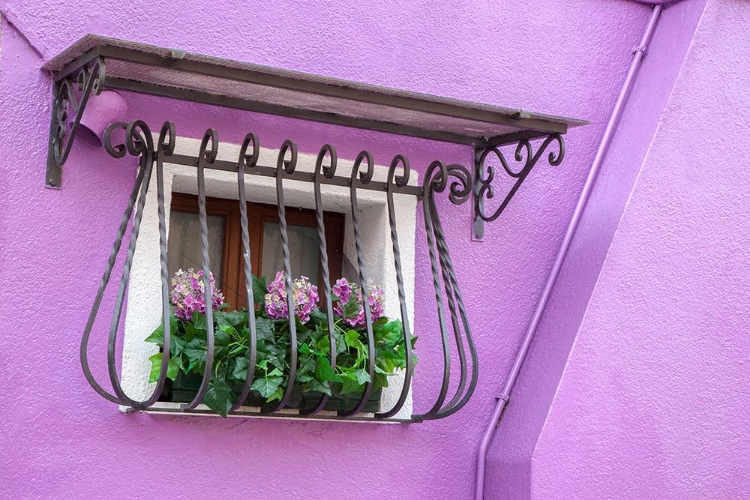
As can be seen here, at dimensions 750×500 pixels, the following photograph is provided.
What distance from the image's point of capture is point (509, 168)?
3.87 m

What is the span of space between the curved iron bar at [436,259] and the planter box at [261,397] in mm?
182

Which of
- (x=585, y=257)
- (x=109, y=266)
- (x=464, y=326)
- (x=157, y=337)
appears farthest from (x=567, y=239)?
(x=109, y=266)

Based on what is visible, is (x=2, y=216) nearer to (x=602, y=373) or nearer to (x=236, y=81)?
(x=236, y=81)

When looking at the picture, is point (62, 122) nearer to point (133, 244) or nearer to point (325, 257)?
point (133, 244)

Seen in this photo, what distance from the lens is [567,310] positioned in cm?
384

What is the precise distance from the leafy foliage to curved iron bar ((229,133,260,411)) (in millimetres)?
38

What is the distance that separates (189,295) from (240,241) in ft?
1.43

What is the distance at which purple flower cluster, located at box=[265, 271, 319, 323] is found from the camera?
3408 mm

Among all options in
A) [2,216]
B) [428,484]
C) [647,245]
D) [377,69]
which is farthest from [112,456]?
[647,245]

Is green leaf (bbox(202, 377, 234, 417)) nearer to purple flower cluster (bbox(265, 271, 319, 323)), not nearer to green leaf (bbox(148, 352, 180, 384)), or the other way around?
green leaf (bbox(148, 352, 180, 384))

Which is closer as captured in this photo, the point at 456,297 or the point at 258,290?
the point at 258,290

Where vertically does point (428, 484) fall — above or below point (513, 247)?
below

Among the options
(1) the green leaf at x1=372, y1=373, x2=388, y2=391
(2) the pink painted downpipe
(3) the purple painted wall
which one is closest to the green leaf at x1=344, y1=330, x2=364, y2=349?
(1) the green leaf at x1=372, y1=373, x2=388, y2=391

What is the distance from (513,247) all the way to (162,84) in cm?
132
